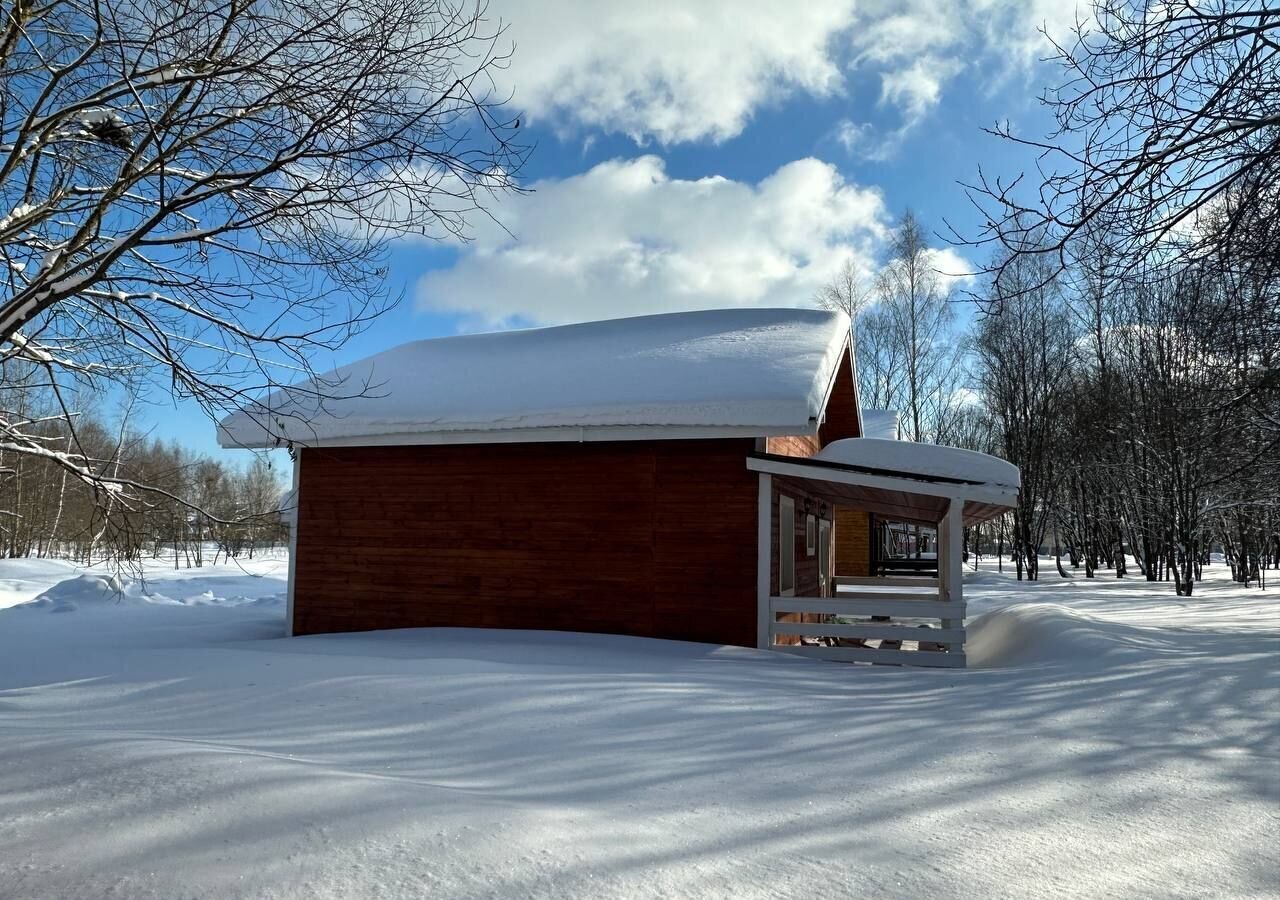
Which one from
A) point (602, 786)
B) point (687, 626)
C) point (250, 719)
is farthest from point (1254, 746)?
point (250, 719)

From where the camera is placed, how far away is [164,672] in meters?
7.07

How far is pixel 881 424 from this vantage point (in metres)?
23.5

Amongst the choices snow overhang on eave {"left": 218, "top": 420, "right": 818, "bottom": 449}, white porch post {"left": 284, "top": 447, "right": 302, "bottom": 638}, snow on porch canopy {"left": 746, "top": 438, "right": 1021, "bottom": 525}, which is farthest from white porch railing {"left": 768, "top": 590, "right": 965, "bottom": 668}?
white porch post {"left": 284, "top": 447, "right": 302, "bottom": 638}

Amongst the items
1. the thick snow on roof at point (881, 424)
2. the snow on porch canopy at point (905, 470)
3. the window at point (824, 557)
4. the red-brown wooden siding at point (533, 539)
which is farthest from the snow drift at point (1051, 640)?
the thick snow on roof at point (881, 424)

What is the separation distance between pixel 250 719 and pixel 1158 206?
6646 mm

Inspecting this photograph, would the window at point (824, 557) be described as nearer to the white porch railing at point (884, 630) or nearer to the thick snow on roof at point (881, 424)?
the white porch railing at point (884, 630)

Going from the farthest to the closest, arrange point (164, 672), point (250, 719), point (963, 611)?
1. point (963, 611)
2. point (164, 672)
3. point (250, 719)

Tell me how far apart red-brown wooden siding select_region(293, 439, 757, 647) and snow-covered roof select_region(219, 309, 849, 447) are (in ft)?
1.83

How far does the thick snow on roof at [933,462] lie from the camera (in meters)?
8.80

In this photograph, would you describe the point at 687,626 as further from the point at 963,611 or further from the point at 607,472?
the point at 963,611

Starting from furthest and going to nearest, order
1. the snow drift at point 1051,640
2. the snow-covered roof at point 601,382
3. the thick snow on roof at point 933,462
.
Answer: the snow-covered roof at point 601,382, the thick snow on roof at point 933,462, the snow drift at point 1051,640

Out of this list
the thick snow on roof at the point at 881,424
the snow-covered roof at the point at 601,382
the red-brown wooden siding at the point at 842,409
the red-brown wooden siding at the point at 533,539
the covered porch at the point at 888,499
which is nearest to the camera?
the covered porch at the point at 888,499

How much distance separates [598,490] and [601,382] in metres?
1.33

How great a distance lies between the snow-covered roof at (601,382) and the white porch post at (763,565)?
822 mm
